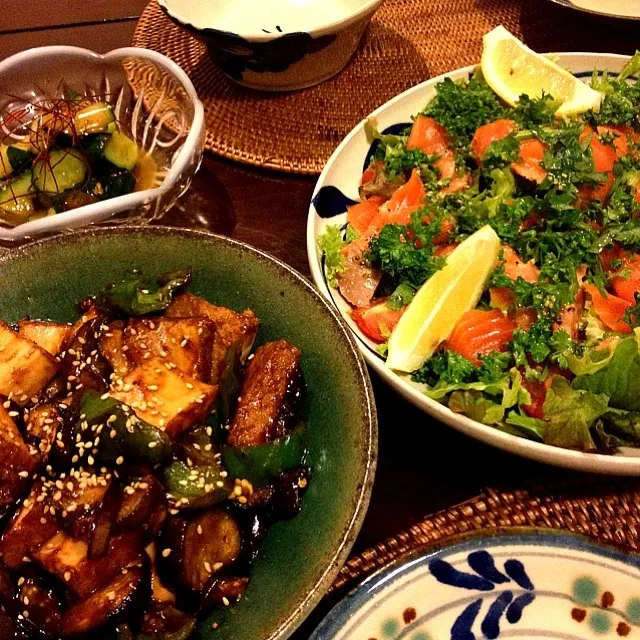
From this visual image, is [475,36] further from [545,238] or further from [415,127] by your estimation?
[545,238]

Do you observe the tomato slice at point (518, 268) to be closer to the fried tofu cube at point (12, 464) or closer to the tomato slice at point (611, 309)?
the tomato slice at point (611, 309)

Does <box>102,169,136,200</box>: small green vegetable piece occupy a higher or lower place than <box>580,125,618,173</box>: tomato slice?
lower

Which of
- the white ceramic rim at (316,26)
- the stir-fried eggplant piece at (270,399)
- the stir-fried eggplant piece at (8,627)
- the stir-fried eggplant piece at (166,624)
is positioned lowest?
the stir-fried eggplant piece at (8,627)

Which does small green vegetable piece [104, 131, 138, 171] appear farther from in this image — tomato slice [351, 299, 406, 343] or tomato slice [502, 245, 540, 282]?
tomato slice [502, 245, 540, 282]

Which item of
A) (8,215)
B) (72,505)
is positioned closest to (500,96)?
(8,215)

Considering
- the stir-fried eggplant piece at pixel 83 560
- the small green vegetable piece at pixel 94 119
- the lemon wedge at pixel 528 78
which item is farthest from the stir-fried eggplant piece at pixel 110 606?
the lemon wedge at pixel 528 78

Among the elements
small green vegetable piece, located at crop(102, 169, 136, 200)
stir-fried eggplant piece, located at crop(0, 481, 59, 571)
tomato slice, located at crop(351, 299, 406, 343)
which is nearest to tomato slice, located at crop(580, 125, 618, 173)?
tomato slice, located at crop(351, 299, 406, 343)
